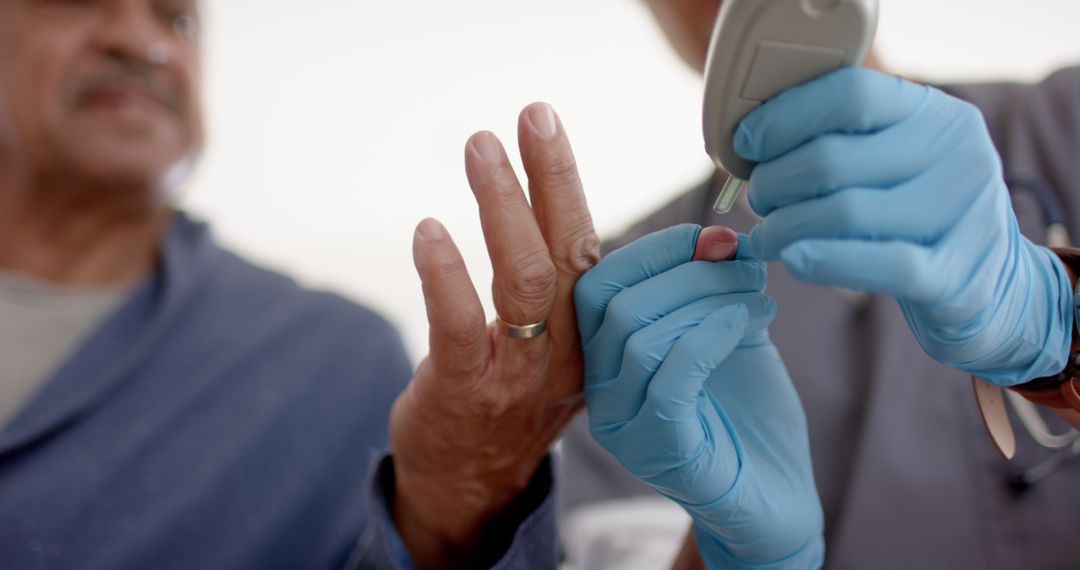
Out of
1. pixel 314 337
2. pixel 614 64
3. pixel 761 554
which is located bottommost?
pixel 761 554

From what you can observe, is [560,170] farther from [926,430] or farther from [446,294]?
[926,430]

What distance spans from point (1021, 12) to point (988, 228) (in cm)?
118

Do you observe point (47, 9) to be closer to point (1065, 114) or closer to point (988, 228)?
point (988, 228)

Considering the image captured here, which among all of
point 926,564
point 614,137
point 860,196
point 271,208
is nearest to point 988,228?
point 860,196

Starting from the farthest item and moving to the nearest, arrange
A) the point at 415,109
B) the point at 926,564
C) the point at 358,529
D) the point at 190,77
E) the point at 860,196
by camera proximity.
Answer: the point at 415,109 < the point at 190,77 < the point at 358,529 < the point at 926,564 < the point at 860,196

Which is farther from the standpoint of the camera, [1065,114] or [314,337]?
[314,337]

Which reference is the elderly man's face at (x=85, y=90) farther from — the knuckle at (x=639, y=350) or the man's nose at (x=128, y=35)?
the knuckle at (x=639, y=350)

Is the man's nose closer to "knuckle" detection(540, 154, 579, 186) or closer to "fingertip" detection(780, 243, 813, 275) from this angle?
"knuckle" detection(540, 154, 579, 186)

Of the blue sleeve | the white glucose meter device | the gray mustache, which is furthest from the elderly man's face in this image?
the white glucose meter device

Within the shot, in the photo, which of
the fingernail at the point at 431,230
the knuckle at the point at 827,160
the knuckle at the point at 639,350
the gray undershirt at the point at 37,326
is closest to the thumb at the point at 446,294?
the fingernail at the point at 431,230

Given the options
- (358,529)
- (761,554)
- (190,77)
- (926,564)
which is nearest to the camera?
(761,554)

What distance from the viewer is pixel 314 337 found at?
85cm

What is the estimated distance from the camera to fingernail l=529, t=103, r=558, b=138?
16.3 inches

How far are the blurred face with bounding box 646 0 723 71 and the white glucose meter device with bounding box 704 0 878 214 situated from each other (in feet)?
1.43
